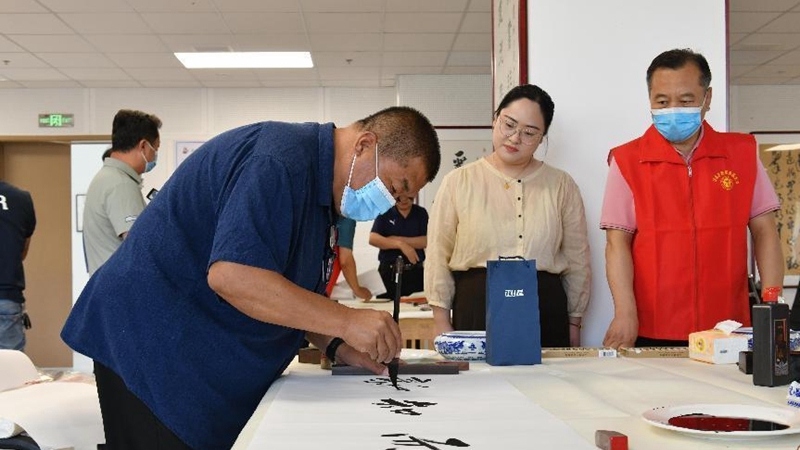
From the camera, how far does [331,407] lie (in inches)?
52.7

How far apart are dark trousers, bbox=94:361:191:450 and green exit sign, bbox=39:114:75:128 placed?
7.55 meters

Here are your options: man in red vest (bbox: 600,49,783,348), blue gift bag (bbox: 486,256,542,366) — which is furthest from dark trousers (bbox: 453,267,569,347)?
blue gift bag (bbox: 486,256,542,366)

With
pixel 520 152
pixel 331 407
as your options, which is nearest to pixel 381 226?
pixel 520 152

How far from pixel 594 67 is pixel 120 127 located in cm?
232

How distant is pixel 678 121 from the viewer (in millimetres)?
2244

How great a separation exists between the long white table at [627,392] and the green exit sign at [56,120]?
741cm

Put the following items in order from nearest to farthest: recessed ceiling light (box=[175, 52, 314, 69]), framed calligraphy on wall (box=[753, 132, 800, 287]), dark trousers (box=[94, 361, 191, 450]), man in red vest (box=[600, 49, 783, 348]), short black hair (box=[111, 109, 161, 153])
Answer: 1. dark trousers (box=[94, 361, 191, 450])
2. man in red vest (box=[600, 49, 783, 348])
3. short black hair (box=[111, 109, 161, 153])
4. recessed ceiling light (box=[175, 52, 314, 69])
5. framed calligraphy on wall (box=[753, 132, 800, 287])

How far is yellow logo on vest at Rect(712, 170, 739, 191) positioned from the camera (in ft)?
7.34

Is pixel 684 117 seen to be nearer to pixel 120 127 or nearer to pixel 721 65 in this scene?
pixel 721 65

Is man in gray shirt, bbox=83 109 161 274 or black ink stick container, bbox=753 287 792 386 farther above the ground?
man in gray shirt, bbox=83 109 161 274

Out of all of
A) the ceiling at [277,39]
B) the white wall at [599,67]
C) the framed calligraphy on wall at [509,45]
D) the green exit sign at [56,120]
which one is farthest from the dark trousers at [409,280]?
the green exit sign at [56,120]

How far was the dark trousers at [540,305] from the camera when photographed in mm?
2510

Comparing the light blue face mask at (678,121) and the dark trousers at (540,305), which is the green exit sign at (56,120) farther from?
the light blue face mask at (678,121)

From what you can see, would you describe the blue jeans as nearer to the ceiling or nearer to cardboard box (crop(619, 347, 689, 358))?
the ceiling
